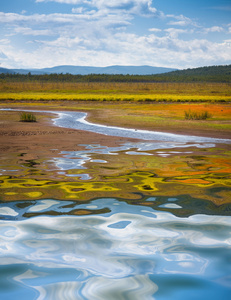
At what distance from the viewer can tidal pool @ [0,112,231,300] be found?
2832mm

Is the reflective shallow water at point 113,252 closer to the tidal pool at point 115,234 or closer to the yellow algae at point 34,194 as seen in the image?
the tidal pool at point 115,234

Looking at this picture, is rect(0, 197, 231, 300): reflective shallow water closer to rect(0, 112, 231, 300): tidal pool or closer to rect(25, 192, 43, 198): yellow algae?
rect(0, 112, 231, 300): tidal pool

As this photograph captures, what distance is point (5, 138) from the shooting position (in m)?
14.9

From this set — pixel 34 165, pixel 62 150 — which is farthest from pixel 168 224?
pixel 62 150

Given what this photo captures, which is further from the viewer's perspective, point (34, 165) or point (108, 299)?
point (34, 165)

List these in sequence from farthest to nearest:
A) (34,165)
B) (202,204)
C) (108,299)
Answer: (34,165), (202,204), (108,299)

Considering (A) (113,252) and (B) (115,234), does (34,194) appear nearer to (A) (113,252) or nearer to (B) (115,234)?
(B) (115,234)

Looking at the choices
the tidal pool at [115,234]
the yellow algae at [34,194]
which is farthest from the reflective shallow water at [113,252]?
the yellow algae at [34,194]

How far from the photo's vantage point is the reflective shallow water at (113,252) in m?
2.78

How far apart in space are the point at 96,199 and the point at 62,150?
606 centimetres

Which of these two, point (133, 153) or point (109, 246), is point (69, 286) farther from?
point (133, 153)

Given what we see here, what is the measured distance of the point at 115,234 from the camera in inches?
159

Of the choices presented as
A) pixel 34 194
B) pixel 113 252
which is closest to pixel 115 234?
pixel 113 252

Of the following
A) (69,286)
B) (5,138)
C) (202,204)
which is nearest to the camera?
(69,286)
